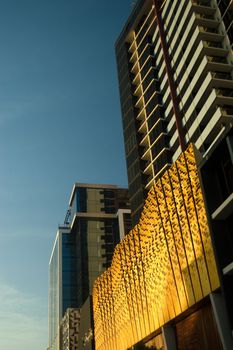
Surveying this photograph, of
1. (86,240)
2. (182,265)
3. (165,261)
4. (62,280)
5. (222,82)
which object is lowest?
(182,265)

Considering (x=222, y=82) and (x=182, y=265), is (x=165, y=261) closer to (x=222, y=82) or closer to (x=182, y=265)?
(x=182, y=265)

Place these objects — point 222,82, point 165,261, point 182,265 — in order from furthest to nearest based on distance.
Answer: point 222,82
point 165,261
point 182,265

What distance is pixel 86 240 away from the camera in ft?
463

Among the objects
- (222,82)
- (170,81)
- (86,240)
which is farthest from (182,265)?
(86,240)

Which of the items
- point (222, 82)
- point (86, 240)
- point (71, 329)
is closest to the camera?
point (222, 82)

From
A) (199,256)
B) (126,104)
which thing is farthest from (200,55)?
(199,256)

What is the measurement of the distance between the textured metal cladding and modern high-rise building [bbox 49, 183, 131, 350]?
265ft

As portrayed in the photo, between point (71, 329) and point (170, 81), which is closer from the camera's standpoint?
point (170, 81)

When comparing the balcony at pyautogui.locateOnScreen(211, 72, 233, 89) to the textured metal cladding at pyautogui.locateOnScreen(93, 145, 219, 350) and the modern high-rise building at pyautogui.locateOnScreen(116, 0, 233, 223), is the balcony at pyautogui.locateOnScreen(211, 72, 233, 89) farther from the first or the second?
the textured metal cladding at pyautogui.locateOnScreen(93, 145, 219, 350)

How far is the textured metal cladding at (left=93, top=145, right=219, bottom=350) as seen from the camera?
34125 millimetres

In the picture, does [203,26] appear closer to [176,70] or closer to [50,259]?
[176,70]

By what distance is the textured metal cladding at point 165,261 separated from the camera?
34125 mm

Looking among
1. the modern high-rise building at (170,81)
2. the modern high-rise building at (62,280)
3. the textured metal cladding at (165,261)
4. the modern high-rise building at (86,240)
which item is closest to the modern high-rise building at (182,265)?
the textured metal cladding at (165,261)

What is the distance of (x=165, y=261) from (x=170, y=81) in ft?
164
